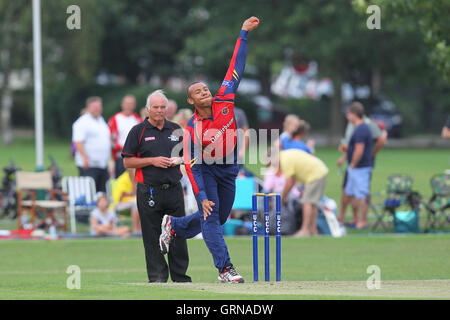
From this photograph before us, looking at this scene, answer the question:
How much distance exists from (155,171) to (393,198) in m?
7.42

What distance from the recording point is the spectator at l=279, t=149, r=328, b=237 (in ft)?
52.5

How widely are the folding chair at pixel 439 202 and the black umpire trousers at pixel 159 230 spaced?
273 inches

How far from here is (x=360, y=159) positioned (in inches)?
678

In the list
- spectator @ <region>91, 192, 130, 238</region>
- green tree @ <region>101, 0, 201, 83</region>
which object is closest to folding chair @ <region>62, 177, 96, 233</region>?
spectator @ <region>91, 192, 130, 238</region>

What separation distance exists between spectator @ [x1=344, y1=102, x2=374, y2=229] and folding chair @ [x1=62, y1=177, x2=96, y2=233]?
4535 millimetres

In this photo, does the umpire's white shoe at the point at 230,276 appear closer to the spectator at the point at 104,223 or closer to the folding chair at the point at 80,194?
the spectator at the point at 104,223

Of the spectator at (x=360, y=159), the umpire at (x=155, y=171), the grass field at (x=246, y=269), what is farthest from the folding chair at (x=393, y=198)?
the umpire at (x=155, y=171)

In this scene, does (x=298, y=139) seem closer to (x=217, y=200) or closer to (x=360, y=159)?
(x=360, y=159)

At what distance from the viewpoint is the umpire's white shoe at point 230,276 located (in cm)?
957

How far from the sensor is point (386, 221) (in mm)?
17188

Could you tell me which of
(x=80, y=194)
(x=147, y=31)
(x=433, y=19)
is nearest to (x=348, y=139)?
(x=433, y=19)
